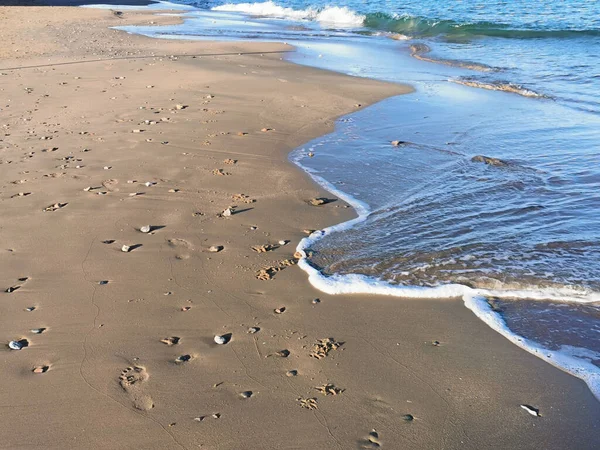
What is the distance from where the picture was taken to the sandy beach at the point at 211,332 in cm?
291

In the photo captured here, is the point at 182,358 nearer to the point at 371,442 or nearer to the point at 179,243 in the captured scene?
the point at 371,442

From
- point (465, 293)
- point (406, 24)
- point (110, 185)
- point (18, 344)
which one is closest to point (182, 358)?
point (18, 344)

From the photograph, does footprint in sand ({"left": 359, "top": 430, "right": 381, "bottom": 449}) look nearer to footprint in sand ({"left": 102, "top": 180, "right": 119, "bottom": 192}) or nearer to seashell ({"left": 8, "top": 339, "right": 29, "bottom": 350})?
seashell ({"left": 8, "top": 339, "right": 29, "bottom": 350})

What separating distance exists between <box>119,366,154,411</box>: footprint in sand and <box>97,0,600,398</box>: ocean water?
59.7 inches

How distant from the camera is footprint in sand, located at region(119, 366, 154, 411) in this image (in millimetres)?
3027

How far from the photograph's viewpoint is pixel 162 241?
16.1ft

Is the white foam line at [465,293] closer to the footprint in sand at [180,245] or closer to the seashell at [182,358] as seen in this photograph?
the footprint in sand at [180,245]

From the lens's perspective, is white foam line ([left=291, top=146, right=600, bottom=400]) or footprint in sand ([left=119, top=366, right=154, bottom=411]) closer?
footprint in sand ([left=119, top=366, right=154, bottom=411])

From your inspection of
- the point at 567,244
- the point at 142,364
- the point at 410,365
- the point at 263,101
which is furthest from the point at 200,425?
the point at 263,101

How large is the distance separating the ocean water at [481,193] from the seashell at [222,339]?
3.06 feet

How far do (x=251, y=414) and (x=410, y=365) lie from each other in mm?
1001

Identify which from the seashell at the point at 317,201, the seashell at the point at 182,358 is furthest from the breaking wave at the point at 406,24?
the seashell at the point at 182,358

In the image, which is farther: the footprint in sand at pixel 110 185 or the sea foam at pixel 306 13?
the sea foam at pixel 306 13

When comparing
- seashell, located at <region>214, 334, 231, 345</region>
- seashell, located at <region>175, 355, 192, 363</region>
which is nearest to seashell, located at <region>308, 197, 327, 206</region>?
seashell, located at <region>214, 334, 231, 345</region>
